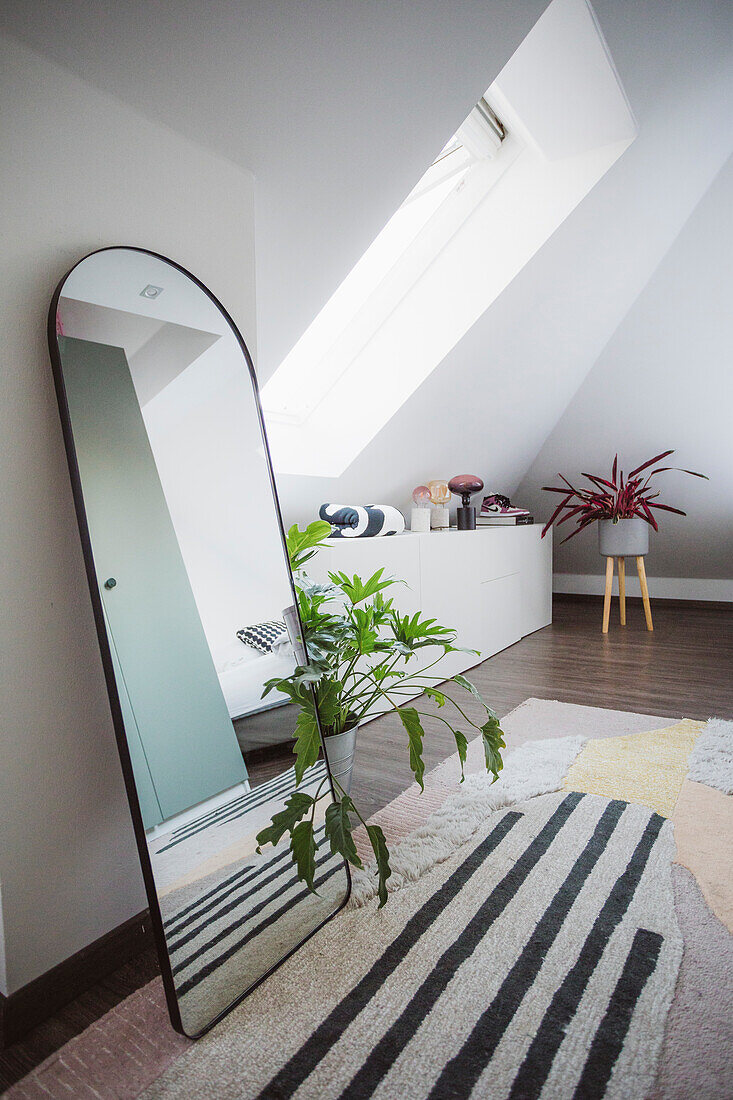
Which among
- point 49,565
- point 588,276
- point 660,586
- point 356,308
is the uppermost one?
point 588,276

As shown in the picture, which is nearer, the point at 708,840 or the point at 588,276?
the point at 708,840

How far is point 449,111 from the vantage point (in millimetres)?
1640

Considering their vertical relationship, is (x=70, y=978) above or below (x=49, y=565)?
below

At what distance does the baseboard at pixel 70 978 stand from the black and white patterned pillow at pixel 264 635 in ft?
1.85

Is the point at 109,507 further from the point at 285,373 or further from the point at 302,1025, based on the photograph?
the point at 285,373

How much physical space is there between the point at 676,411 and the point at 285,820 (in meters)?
3.71

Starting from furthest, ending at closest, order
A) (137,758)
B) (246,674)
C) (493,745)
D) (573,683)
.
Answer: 1. (573,683)
2. (493,745)
3. (246,674)
4. (137,758)

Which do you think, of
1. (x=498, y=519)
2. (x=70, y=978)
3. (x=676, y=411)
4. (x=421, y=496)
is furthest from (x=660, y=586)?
(x=70, y=978)

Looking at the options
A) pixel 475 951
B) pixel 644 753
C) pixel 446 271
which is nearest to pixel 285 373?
pixel 446 271

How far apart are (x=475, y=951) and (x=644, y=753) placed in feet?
3.63

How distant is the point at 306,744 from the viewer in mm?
1254

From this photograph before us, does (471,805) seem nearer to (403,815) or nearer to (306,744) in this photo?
(403,815)

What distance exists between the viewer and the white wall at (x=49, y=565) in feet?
3.33

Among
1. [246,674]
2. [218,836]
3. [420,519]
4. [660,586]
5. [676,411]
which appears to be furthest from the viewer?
[660,586]
